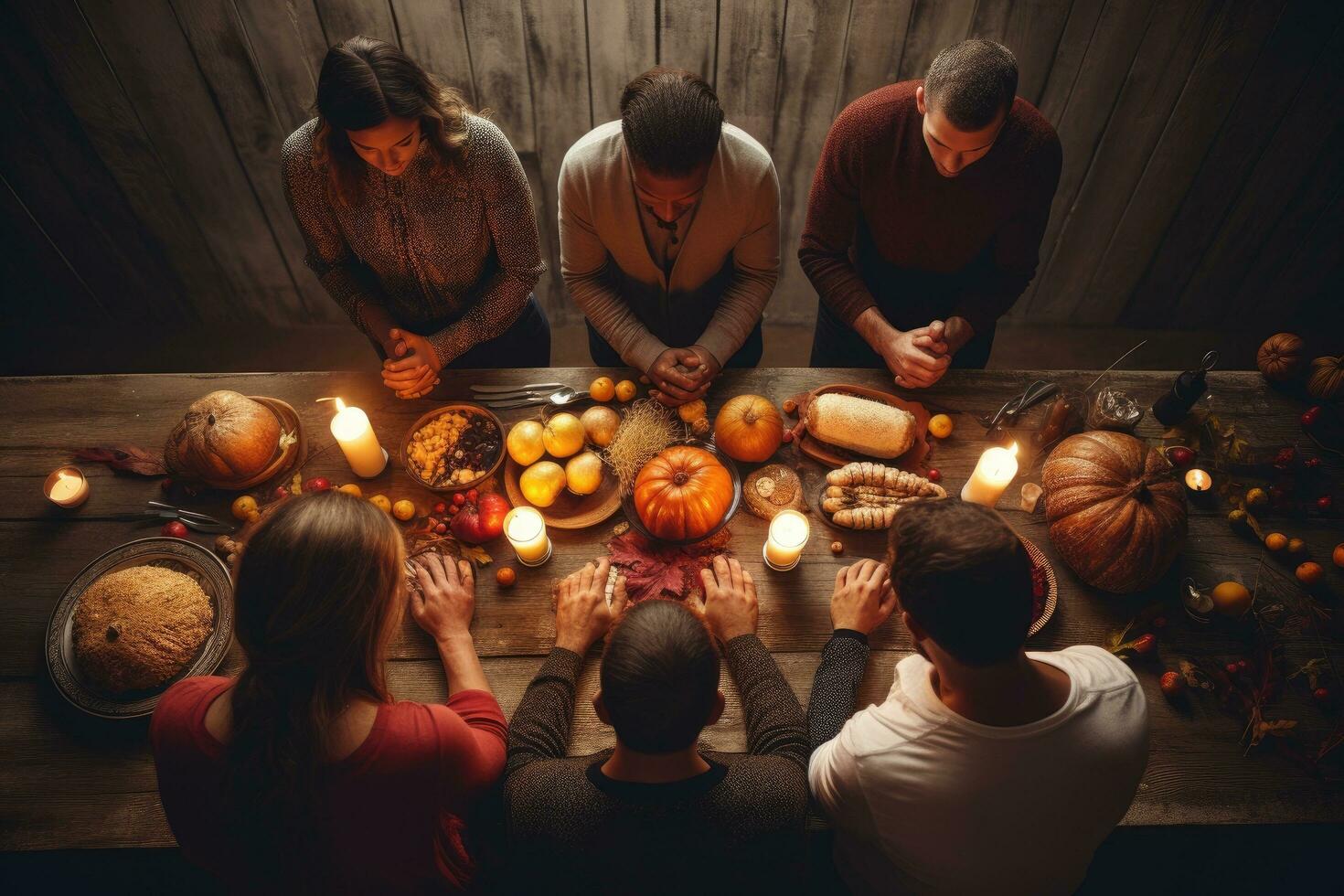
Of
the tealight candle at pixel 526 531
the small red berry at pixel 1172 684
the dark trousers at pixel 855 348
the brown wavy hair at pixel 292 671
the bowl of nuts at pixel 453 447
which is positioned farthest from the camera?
Result: the dark trousers at pixel 855 348

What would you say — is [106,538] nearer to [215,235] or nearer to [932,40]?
[215,235]

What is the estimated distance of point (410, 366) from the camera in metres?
2.32

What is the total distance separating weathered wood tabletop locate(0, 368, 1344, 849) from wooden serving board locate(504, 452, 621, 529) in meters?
0.04

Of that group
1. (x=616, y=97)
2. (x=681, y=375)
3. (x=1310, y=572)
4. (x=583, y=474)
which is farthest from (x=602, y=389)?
(x=1310, y=572)

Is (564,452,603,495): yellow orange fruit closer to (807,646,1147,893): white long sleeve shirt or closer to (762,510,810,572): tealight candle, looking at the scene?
(762,510,810,572): tealight candle

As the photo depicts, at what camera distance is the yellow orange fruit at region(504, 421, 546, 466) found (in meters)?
2.15

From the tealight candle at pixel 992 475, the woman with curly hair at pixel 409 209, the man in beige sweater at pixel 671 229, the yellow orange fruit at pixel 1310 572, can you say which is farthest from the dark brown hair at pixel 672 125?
the yellow orange fruit at pixel 1310 572

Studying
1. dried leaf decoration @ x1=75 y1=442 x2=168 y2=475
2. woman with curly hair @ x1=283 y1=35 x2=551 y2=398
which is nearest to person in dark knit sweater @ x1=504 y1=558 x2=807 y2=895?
woman with curly hair @ x1=283 y1=35 x2=551 y2=398

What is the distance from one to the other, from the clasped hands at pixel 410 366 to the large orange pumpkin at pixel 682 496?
3.09 ft

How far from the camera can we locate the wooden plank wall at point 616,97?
3098mm

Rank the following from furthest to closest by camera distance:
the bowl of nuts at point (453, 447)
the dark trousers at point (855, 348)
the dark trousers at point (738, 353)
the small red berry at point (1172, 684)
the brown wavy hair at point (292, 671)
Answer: the dark trousers at point (738, 353)
the dark trousers at point (855, 348)
the bowl of nuts at point (453, 447)
the small red berry at point (1172, 684)
the brown wavy hair at point (292, 671)

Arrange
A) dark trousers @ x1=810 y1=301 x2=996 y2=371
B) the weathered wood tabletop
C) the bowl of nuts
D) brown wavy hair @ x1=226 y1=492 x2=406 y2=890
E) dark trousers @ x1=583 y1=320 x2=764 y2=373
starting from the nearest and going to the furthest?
brown wavy hair @ x1=226 y1=492 x2=406 y2=890
the weathered wood tabletop
the bowl of nuts
dark trousers @ x1=810 y1=301 x2=996 y2=371
dark trousers @ x1=583 y1=320 x2=764 y2=373

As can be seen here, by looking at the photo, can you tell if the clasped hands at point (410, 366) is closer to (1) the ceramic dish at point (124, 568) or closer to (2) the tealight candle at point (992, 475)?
(1) the ceramic dish at point (124, 568)

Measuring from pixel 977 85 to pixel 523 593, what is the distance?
2.14 m
